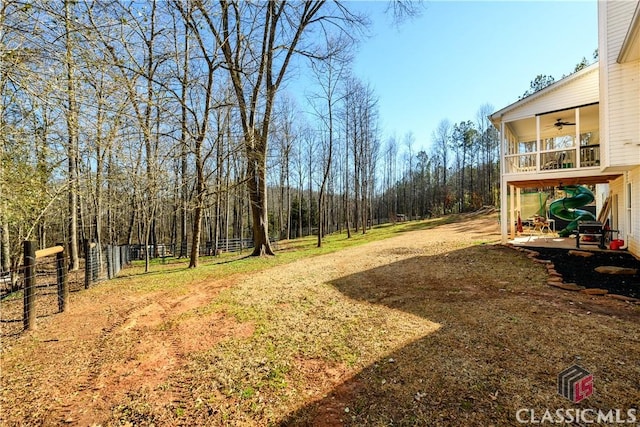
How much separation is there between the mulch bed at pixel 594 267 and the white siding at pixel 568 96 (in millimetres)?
4471

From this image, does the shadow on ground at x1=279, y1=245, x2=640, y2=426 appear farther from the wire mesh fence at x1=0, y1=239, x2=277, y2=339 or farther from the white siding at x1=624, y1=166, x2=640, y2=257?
the wire mesh fence at x1=0, y1=239, x2=277, y2=339

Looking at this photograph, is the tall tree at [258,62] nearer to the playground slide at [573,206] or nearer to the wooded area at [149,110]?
the wooded area at [149,110]

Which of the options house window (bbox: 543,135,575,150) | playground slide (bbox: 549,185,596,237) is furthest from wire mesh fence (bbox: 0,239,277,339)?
playground slide (bbox: 549,185,596,237)

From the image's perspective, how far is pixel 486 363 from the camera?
2.98 m

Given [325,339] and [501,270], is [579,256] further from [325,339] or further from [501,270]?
[325,339]

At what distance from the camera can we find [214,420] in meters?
2.39

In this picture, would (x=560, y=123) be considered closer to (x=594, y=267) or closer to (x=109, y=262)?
(x=594, y=267)

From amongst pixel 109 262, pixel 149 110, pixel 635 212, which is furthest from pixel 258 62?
pixel 635 212

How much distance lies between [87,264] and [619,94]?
549 inches

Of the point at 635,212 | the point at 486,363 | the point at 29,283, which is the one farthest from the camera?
the point at 635,212

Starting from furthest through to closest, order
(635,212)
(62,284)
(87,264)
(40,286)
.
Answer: (635,212) < (87,264) < (40,286) < (62,284)

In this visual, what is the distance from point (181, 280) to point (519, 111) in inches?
470

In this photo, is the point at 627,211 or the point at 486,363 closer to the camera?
the point at 486,363

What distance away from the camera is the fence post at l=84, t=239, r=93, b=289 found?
693 cm
